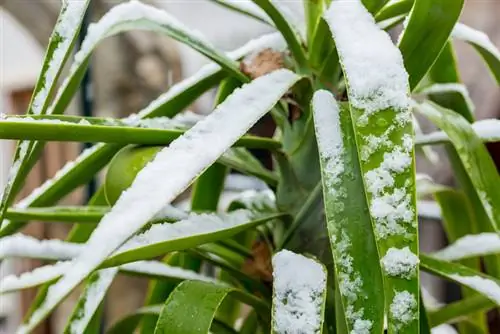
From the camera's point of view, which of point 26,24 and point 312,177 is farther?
point 26,24

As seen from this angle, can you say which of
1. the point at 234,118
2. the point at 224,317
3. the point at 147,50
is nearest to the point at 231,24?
the point at 147,50

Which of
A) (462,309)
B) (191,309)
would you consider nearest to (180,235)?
(191,309)

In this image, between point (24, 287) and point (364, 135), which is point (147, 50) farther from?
point (364, 135)

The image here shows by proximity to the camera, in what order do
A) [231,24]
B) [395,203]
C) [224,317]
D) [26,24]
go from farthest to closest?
[231,24] < [26,24] < [224,317] < [395,203]

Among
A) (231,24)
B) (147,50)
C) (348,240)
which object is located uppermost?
(231,24)

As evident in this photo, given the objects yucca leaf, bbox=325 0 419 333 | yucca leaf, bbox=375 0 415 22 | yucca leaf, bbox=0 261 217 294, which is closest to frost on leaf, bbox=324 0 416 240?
yucca leaf, bbox=325 0 419 333

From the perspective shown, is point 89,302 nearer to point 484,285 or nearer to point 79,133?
point 79,133

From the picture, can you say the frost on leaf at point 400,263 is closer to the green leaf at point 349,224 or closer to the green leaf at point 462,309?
the green leaf at point 349,224
